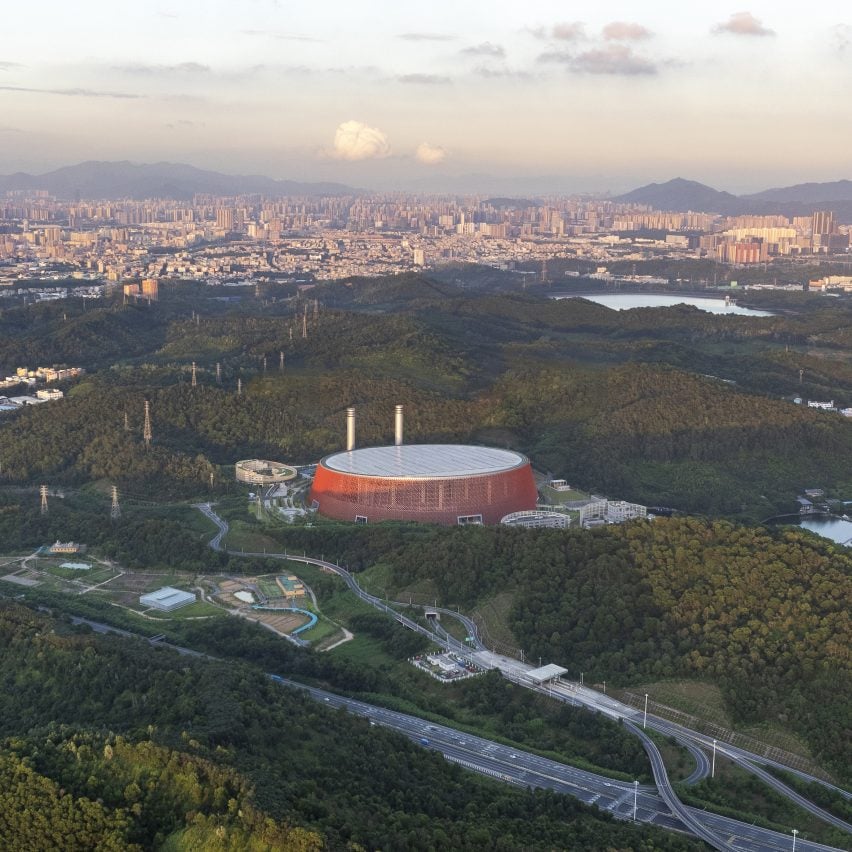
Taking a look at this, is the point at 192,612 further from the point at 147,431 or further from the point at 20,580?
the point at 147,431

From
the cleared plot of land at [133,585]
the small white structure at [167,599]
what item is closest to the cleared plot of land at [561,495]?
the cleared plot of land at [133,585]

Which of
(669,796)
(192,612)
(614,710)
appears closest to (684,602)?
(614,710)

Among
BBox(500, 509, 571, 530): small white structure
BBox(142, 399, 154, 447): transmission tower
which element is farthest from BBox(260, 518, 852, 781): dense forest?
BBox(142, 399, 154, 447): transmission tower

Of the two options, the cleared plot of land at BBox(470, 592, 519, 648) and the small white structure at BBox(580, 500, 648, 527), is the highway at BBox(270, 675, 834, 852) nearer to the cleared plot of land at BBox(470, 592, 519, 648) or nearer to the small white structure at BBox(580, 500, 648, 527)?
the cleared plot of land at BBox(470, 592, 519, 648)

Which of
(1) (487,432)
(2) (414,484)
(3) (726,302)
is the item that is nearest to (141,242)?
(3) (726,302)

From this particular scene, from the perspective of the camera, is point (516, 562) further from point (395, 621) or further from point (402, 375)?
point (402, 375)

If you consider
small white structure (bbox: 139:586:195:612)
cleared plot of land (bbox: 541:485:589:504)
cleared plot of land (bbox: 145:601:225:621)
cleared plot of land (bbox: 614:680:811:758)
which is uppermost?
cleared plot of land (bbox: 614:680:811:758)
